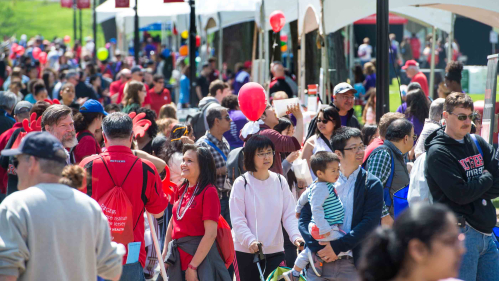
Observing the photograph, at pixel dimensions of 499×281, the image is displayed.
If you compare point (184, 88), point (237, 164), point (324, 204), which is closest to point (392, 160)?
point (324, 204)

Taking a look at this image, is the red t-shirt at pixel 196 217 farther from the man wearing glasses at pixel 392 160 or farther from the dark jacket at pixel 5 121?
the dark jacket at pixel 5 121

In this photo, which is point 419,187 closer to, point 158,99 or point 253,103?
point 253,103

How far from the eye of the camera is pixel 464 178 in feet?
14.7

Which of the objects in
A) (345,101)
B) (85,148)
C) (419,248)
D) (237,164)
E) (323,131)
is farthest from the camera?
(345,101)

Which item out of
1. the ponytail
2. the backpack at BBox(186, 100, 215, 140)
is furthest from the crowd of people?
the backpack at BBox(186, 100, 215, 140)

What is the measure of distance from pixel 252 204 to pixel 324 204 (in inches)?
35.5

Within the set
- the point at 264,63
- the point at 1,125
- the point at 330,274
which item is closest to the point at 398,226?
the point at 330,274

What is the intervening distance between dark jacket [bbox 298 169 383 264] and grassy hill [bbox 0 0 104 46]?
57603 millimetres

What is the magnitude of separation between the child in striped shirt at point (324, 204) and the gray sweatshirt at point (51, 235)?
5.20ft

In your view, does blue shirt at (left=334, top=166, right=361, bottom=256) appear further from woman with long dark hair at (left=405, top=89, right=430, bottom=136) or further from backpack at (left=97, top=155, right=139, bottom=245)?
woman with long dark hair at (left=405, top=89, right=430, bottom=136)

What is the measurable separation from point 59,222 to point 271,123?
4.07m

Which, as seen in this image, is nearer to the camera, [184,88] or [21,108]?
[21,108]

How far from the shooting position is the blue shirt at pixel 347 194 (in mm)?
4449

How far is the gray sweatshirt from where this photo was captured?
3.05m
